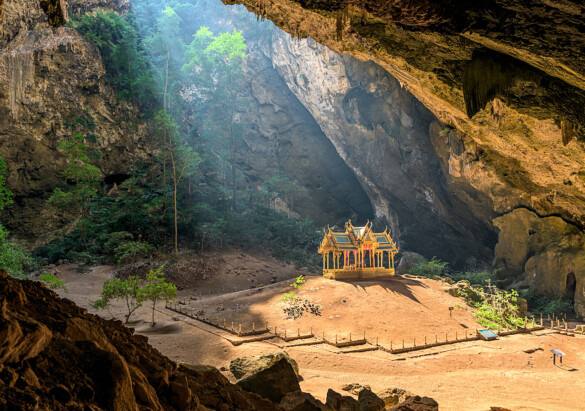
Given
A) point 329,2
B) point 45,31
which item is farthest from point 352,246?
point 45,31

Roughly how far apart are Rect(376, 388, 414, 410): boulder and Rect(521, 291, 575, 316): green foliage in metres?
17.0

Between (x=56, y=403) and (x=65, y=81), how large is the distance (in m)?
31.0

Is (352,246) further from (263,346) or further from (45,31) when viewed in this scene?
(45,31)

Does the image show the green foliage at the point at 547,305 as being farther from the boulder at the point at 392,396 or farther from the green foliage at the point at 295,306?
the boulder at the point at 392,396

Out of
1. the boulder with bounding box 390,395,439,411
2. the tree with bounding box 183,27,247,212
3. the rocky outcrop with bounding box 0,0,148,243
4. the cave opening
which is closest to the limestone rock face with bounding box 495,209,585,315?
the cave opening

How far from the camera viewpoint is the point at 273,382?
23.0 ft

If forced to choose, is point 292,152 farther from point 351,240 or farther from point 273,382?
point 273,382

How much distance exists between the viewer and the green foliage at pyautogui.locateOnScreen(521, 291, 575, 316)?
66.6ft

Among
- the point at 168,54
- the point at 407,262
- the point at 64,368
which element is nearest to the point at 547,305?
the point at 407,262

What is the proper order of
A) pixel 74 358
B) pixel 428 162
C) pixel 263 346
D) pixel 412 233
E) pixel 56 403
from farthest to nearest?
pixel 412 233 → pixel 428 162 → pixel 263 346 → pixel 74 358 → pixel 56 403

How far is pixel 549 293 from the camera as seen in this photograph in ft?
70.9

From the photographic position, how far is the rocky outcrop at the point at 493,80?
6.13 meters

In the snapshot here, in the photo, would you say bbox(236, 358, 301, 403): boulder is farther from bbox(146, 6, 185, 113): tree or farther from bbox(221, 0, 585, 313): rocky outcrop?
bbox(146, 6, 185, 113): tree

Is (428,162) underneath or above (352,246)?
above
